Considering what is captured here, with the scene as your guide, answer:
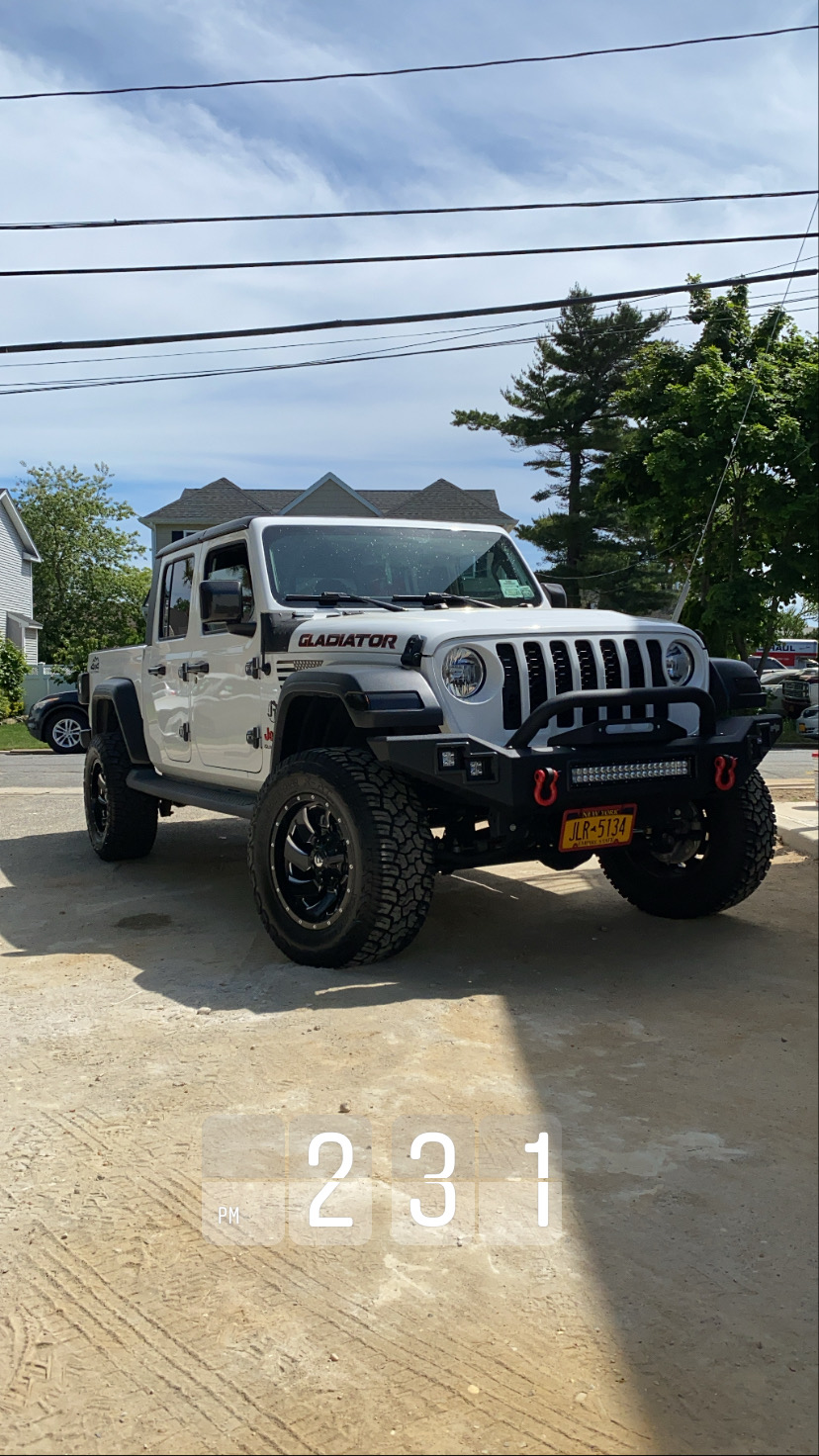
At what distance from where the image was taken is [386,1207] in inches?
123

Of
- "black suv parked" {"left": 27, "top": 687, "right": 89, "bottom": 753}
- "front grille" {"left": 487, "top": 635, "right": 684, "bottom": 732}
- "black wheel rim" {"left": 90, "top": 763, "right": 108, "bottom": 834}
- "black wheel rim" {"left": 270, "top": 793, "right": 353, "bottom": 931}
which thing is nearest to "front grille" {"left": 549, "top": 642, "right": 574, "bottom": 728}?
"front grille" {"left": 487, "top": 635, "right": 684, "bottom": 732}

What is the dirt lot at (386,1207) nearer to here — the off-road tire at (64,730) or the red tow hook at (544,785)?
the red tow hook at (544,785)

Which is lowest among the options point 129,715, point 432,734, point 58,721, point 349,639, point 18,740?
point 18,740

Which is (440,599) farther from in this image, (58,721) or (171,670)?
(58,721)

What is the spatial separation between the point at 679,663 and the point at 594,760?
100 cm

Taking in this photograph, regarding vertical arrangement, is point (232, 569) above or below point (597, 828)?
above

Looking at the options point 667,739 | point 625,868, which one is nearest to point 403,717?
point 667,739

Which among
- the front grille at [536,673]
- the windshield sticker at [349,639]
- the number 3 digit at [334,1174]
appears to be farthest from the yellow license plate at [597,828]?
the number 3 digit at [334,1174]

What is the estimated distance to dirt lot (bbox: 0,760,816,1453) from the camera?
237cm

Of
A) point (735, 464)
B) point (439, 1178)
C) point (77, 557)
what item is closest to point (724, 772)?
point (439, 1178)

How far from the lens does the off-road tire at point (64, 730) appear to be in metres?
18.5

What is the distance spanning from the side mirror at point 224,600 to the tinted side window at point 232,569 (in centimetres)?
11

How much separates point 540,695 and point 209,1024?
1987 mm

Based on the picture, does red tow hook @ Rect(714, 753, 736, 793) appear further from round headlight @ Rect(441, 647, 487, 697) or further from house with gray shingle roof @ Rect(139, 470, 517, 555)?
house with gray shingle roof @ Rect(139, 470, 517, 555)
